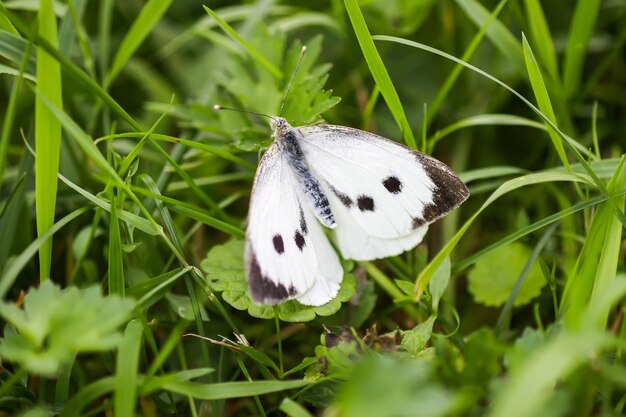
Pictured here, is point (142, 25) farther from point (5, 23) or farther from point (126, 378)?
point (126, 378)

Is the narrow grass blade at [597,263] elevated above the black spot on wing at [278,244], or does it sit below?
below

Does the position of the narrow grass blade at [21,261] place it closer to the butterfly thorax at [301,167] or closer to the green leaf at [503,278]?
the butterfly thorax at [301,167]

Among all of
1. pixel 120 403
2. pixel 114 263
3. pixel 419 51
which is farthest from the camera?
pixel 419 51

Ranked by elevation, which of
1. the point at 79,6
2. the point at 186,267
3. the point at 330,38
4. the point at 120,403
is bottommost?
the point at 120,403

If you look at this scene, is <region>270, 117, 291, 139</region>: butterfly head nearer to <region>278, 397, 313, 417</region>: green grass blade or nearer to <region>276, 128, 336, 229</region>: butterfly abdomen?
<region>276, 128, 336, 229</region>: butterfly abdomen

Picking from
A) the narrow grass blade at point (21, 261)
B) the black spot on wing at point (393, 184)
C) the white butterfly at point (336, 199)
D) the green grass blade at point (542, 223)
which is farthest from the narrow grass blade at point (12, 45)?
the green grass blade at point (542, 223)

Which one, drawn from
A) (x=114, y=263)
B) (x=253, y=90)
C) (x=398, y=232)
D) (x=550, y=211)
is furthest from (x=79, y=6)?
(x=550, y=211)

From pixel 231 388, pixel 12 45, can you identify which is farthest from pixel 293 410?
pixel 12 45

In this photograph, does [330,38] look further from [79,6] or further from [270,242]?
→ [270,242]
